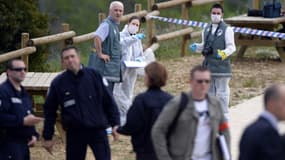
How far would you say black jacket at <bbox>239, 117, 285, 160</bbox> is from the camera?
244 inches

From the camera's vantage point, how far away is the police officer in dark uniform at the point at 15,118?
8594mm

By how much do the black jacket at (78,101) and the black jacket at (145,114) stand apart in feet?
3.00

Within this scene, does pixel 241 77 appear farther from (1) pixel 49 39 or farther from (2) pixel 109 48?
(2) pixel 109 48

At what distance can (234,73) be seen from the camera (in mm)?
17688

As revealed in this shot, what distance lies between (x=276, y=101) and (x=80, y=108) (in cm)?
287

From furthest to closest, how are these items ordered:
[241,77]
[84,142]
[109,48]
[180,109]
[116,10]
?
[241,77] → [109,48] → [116,10] → [84,142] → [180,109]

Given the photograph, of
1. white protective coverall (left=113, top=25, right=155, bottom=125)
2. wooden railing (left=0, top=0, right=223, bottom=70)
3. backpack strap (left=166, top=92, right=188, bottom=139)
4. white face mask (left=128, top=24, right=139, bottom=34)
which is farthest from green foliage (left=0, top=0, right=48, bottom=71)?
backpack strap (left=166, top=92, right=188, bottom=139)

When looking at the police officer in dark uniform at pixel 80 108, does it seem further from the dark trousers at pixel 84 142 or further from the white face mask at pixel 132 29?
the white face mask at pixel 132 29

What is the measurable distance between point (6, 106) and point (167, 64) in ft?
32.3

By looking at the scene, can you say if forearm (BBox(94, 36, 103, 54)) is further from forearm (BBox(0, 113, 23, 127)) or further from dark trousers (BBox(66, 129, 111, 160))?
forearm (BBox(0, 113, 23, 127))

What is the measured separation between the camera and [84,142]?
881 cm

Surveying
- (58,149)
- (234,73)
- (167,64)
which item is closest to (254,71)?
(234,73)

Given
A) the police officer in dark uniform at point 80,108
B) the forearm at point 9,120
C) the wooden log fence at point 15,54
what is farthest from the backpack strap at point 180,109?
the wooden log fence at point 15,54

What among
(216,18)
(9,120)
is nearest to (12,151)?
(9,120)
